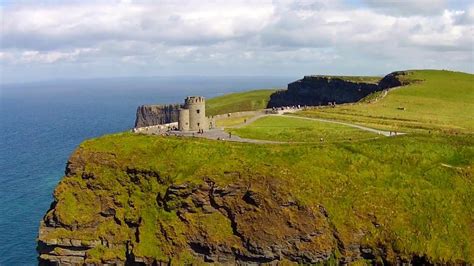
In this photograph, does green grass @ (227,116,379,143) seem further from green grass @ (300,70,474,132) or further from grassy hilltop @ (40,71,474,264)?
green grass @ (300,70,474,132)

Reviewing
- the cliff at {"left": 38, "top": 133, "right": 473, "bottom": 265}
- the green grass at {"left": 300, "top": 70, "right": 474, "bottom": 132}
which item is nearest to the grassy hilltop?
the cliff at {"left": 38, "top": 133, "right": 473, "bottom": 265}

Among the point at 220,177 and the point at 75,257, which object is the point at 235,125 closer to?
the point at 220,177

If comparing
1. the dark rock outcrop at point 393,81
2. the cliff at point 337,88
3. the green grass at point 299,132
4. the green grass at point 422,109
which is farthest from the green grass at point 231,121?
the cliff at point 337,88

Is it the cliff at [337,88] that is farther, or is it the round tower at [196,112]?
the cliff at [337,88]

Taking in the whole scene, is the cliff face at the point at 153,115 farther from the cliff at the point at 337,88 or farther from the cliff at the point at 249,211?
the cliff at the point at 249,211

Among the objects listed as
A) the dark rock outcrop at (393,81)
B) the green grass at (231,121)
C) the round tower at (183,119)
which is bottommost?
the green grass at (231,121)

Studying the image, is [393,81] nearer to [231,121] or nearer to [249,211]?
[231,121]

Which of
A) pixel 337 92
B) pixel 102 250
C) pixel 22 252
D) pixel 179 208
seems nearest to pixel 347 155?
pixel 179 208
